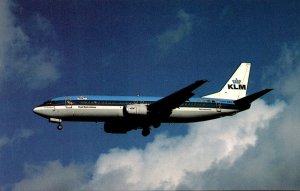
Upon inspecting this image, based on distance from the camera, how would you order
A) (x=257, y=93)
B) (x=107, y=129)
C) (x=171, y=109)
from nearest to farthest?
(x=257, y=93) → (x=171, y=109) → (x=107, y=129)

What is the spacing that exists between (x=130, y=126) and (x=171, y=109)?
743 centimetres

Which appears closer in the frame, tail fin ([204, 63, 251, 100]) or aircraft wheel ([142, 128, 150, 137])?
aircraft wheel ([142, 128, 150, 137])

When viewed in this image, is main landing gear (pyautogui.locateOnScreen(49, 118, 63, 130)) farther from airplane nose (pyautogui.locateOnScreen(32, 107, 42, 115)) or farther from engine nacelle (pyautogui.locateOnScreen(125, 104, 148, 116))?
engine nacelle (pyautogui.locateOnScreen(125, 104, 148, 116))

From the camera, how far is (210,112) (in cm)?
7362

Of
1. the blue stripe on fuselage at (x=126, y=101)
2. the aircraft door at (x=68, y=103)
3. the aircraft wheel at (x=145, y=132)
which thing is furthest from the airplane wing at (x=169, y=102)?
the aircraft door at (x=68, y=103)

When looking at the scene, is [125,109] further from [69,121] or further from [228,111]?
[228,111]

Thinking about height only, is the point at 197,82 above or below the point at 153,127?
above

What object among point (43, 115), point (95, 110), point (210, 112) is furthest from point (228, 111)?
point (43, 115)

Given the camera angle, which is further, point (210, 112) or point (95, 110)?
point (210, 112)

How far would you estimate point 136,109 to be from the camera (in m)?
68.0

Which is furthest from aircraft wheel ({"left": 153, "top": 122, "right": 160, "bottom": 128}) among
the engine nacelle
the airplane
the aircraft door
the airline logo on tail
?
the airline logo on tail

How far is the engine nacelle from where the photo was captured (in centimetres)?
6756

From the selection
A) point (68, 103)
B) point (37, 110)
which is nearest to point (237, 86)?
point (68, 103)

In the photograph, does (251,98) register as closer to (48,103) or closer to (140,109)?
(140,109)
